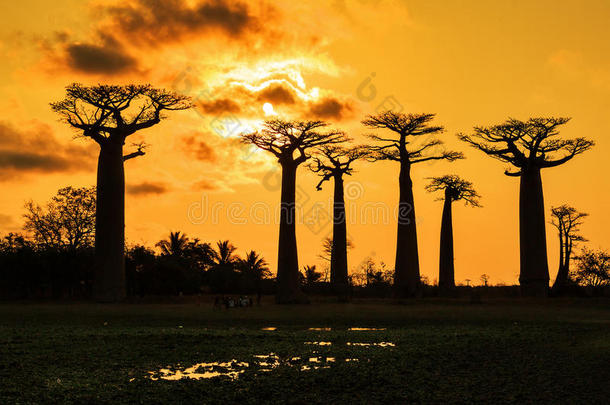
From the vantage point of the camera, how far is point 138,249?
47844mm

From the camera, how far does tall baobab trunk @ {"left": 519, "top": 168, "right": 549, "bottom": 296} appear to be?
40094 mm

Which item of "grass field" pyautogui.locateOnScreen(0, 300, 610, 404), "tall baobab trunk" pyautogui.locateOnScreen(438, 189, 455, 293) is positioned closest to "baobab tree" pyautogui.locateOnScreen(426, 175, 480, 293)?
"tall baobab trunk" pyautogui.locateOnScreen(438, 189, 455, 293)

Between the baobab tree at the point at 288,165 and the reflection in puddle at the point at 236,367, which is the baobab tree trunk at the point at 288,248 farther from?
the reflection in puddle at the point at 236,367

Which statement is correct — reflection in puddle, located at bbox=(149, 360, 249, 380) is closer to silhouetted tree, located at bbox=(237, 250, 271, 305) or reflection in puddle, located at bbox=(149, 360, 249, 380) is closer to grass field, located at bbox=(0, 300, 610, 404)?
grass field, located at bbox=(0, 300, 610, 404)

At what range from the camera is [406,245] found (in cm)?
4259

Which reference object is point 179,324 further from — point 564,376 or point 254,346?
point 564,376

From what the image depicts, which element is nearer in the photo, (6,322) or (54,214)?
(6,322)

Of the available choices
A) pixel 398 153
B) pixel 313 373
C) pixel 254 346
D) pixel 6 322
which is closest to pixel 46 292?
pixel 398 153

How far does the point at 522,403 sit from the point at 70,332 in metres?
11.6

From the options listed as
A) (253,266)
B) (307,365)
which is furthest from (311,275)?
(307,365)

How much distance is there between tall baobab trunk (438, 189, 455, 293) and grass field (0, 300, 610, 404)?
Result: 29.2m

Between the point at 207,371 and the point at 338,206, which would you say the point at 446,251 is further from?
the point at 207,371

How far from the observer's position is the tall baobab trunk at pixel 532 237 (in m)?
40.1

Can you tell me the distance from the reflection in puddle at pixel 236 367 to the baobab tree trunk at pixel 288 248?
27129 mm
